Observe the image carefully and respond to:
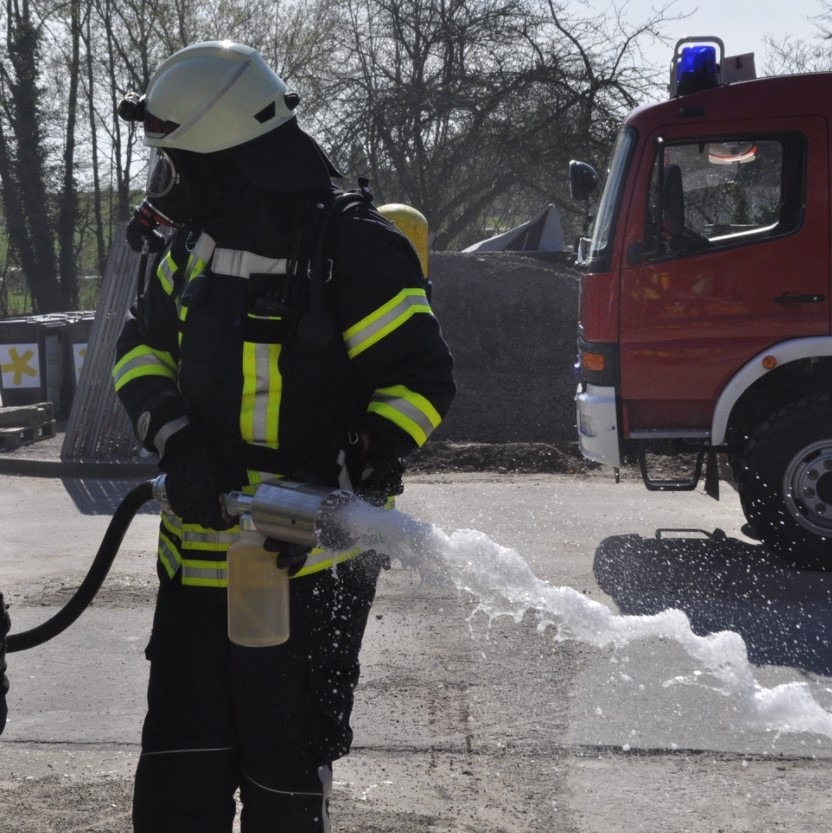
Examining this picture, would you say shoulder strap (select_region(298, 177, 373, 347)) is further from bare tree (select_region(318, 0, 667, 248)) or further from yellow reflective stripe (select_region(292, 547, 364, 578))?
bare tree (select_region(318, 0, 667, 248))

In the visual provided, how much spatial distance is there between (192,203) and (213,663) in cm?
95

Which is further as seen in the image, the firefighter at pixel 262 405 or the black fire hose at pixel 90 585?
the black fire hose at pixel 90 585

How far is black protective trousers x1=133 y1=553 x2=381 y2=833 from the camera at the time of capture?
8.34ft

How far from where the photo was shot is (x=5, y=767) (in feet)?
12.7

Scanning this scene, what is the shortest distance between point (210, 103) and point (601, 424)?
16.5ft

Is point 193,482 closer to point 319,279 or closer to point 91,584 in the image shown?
point 319,279

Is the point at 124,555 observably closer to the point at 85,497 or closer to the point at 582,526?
the point at 85,497

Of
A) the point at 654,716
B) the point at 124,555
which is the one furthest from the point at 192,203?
the point at 124,555

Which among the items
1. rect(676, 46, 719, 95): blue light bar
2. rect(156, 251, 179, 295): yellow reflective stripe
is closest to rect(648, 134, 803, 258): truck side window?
rect(676, 46, 719, 95): blue light bar

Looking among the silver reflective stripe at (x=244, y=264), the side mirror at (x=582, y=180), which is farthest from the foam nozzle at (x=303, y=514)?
the side mirror at (x=582, y=180)

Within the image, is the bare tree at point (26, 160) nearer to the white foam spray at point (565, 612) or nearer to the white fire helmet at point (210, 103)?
the white foam spray at point (565, 612)

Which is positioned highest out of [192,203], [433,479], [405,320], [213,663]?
[192,203]

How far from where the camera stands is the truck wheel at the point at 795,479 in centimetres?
679

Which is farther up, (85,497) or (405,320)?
(405,320)
